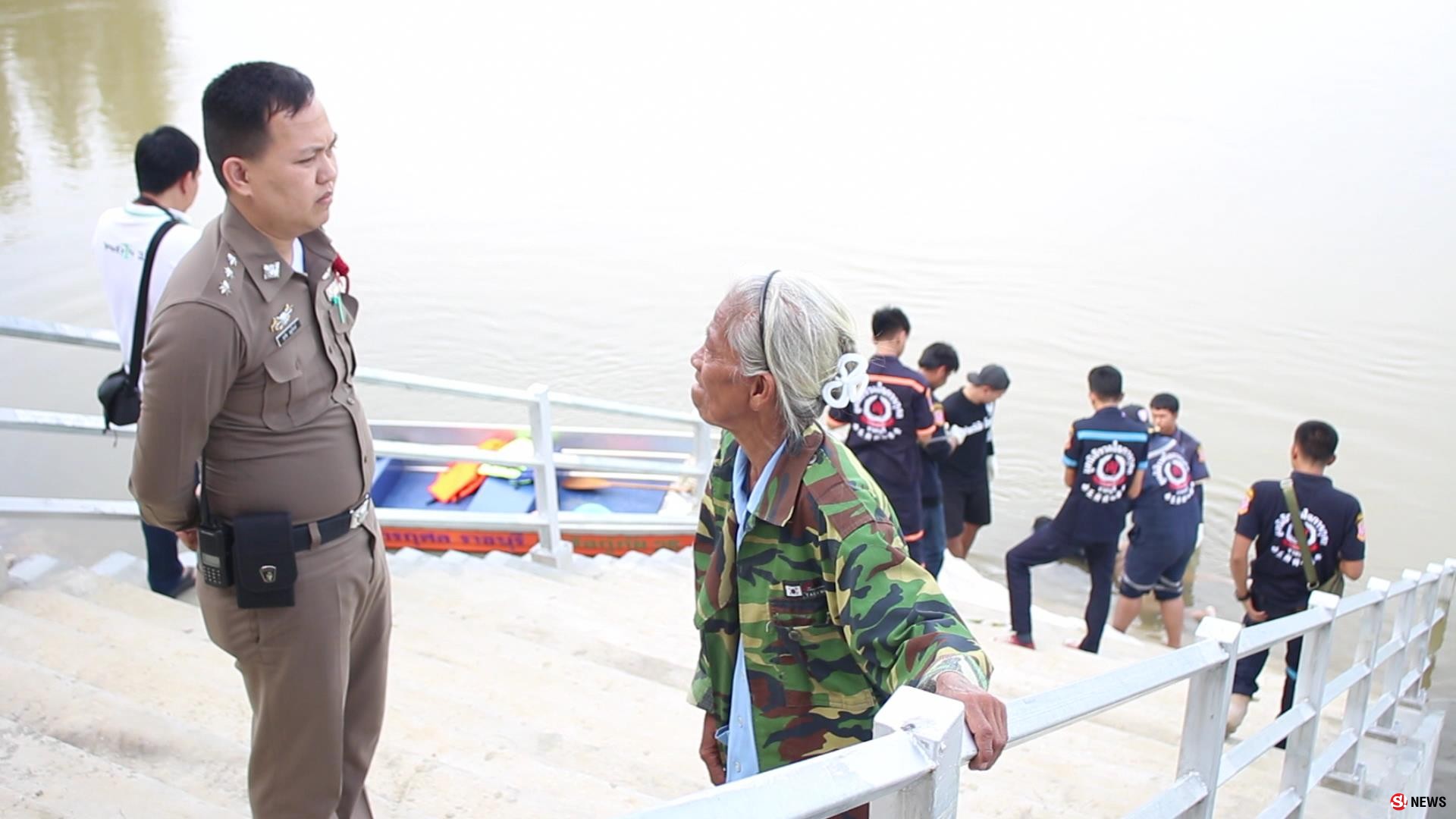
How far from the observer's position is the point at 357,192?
61.3ft

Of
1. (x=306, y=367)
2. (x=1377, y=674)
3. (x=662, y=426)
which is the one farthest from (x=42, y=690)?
(x=662, y=426)

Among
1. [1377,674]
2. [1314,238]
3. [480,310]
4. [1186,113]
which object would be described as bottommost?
[1377,674]

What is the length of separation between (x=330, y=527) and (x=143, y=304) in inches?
39.4

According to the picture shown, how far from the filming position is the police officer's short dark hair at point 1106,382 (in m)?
5.18

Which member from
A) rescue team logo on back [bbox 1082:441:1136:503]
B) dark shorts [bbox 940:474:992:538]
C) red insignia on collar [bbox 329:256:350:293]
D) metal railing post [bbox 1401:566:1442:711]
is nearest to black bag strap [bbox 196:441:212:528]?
red insignia on collar [bbox 329:256:350:293]

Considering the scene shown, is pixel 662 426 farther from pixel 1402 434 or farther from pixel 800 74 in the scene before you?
pixel 800 74

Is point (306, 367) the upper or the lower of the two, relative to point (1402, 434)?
upper

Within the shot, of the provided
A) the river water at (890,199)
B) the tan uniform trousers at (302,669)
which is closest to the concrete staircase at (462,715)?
the tan uniform trousers at (302,669)

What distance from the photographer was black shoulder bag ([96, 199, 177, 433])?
266cm

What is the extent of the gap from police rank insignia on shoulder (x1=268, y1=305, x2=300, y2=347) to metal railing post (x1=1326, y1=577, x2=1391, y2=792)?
129 inches

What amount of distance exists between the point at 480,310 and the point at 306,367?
42.0ft

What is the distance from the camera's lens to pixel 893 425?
4988mm

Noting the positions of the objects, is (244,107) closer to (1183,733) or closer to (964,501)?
(1183,733)
